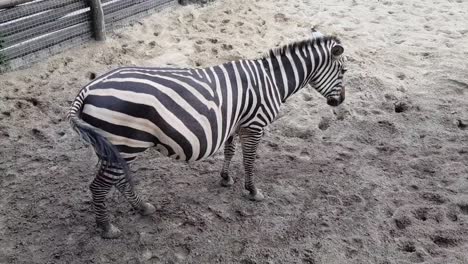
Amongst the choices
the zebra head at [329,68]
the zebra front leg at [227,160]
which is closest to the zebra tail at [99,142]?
the zebra front leg at [227,160]

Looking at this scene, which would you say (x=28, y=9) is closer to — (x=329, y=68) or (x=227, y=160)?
(x=227, y=160)

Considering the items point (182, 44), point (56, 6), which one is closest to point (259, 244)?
point (182, 44)

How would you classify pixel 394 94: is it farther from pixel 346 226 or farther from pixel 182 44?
pixel 182 44

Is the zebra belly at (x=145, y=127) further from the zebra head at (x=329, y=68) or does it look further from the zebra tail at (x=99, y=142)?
the zebra head at (x=329, y=68)

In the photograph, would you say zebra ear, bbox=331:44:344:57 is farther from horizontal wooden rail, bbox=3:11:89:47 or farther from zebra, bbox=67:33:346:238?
horizontal wooden rail, bbox=3:11:89:47

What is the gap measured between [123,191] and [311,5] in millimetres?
5381

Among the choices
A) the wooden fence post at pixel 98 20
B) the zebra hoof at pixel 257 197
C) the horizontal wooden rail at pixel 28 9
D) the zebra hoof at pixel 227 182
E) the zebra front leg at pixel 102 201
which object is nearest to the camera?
the zebra front leg at pixel 102 201

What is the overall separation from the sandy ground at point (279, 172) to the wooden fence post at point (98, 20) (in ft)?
0.69

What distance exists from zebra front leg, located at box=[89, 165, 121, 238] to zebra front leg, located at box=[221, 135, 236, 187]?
1.05m

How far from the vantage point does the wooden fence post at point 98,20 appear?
A: 5.90 m

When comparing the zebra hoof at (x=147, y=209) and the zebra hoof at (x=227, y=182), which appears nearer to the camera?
the zebra hoof at (x=147, y=209)

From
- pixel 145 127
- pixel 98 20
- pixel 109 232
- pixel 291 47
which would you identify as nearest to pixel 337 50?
pixel 291 47

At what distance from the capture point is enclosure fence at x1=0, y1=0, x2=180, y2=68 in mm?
5246

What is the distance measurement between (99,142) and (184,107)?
60 centimetres
